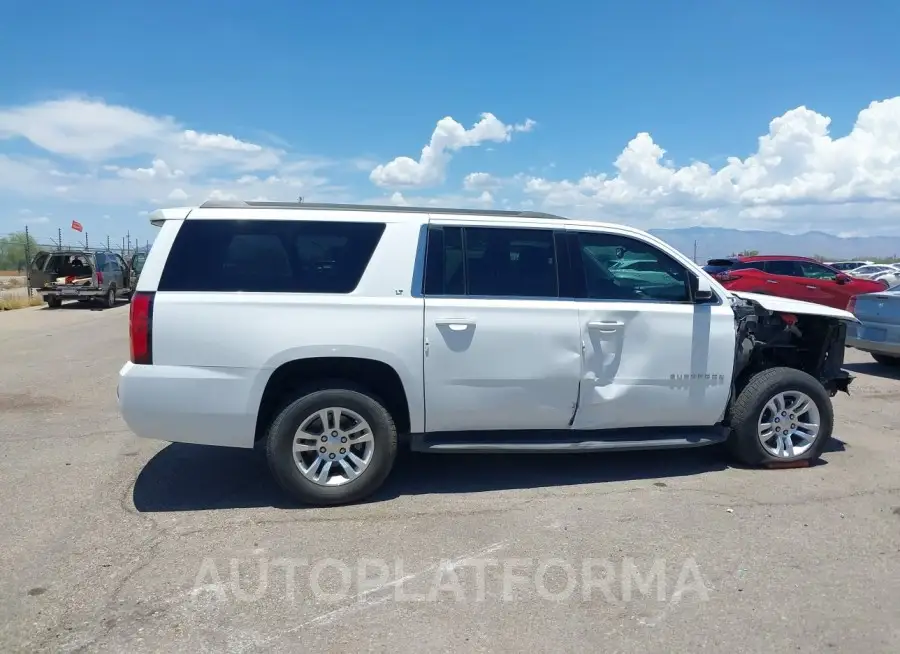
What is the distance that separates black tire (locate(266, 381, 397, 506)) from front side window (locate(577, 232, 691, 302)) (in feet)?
5.96

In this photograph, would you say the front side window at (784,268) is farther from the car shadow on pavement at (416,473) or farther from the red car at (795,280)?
the car shadow on pavement at (416,473)

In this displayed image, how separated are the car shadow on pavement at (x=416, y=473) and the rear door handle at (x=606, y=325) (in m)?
1.14

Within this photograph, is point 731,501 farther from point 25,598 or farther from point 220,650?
point 25,598

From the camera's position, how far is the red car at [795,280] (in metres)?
15.9

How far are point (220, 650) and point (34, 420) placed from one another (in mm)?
4900

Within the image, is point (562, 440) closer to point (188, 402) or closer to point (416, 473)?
point (416, 473)

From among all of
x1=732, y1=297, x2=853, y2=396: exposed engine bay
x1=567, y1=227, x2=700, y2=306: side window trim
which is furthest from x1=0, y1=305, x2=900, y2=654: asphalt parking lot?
x1=567, y1=227, x2=700, y2=306: side window trim

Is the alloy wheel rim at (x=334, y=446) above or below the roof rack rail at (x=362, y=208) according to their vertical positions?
below

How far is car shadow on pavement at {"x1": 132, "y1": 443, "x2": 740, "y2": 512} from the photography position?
192 inches

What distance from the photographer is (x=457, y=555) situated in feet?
13.1

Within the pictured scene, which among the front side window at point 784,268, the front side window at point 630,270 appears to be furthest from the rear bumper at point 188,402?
the front side window at point 784,268

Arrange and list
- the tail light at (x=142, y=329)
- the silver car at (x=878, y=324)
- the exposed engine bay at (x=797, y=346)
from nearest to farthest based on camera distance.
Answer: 1. the tail light at (x=142, y=329)
2. the exposed engine bay at (x=797, y=346)
3. the silver car at (x=878, y=324)

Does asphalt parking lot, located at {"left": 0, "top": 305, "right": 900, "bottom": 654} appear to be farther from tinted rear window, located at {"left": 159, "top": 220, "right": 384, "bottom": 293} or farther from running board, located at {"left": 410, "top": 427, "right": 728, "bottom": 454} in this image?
tinted rear window, located at {"left": 159, "top": 220, "right": 384, "bottom": 293}

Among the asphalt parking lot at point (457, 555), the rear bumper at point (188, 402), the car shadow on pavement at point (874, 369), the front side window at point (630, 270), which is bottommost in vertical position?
the asphalt parking lot at point (457, 555)
